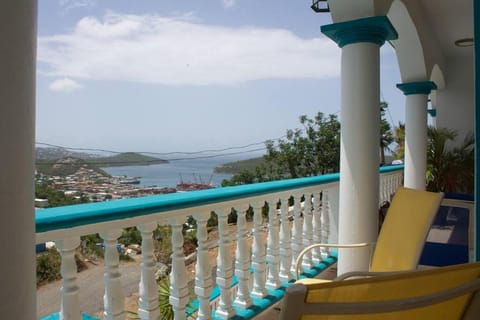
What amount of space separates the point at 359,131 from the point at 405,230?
2.82 ft

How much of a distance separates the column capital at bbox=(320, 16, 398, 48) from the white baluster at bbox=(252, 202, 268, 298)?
1.41 metres

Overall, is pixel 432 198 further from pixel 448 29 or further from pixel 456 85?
Answer: pixel 456 85

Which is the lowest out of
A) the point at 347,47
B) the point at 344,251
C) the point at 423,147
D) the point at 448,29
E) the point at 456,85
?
the point at 344,251

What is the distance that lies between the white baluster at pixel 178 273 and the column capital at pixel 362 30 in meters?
1.89

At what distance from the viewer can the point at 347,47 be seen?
283 centimetres

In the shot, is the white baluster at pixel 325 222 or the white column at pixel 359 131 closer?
the white column at pixel 359 131

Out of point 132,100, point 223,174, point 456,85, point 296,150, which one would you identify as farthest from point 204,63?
point 456,85

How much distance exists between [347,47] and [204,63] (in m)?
28.3

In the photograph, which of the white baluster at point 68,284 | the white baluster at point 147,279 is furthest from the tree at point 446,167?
the white baluster at point 68,284

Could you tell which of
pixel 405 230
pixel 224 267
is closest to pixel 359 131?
pixel 405 230

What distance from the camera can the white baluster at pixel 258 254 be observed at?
2.43 meters

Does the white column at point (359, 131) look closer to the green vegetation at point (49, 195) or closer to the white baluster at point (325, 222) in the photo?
the white baluster at point (325, 222)

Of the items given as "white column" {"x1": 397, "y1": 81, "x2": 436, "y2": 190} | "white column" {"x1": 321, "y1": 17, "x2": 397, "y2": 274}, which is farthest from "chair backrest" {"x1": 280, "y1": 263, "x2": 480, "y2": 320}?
"white column" {"x1": 397, "y1": 81, "x2": 436, "y2": 190}

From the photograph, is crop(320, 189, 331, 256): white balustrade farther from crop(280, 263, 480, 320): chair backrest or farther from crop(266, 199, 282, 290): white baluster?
crop(280, 263, 480, 320): chair backrest
